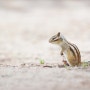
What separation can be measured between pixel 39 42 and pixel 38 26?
3.79m

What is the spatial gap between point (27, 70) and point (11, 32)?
37.0 ft

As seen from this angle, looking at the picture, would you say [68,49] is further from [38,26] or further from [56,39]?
[38,26]

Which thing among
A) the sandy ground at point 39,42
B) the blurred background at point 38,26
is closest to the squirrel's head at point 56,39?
the sandy ground at point 39,42

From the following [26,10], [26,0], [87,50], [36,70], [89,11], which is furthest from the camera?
[26,0]

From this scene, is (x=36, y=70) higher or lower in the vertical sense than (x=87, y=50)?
lower

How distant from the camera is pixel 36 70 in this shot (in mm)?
10695

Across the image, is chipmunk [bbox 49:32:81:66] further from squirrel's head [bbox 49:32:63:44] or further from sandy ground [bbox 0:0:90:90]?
sandy ground [bbox 0:0:90:90]

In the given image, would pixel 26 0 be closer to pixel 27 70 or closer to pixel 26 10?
pixel 26 10

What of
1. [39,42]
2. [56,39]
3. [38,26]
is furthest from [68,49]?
[38,26]

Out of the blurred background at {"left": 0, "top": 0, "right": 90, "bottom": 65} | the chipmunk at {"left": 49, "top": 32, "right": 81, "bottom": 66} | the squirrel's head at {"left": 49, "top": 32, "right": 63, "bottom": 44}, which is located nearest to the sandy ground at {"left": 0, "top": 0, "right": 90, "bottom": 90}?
the blurred background at {"left": 0, "top": 0, "right": 90, "bottom": 65}

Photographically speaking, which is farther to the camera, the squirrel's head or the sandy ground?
the squirrel's head

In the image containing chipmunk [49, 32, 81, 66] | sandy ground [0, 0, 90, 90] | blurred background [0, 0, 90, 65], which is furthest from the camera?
blurred background [0, 0, 90, 65]

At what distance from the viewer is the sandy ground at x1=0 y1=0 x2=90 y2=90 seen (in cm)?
978

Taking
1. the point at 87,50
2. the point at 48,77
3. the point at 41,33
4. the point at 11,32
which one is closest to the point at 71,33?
the point at 41,33
